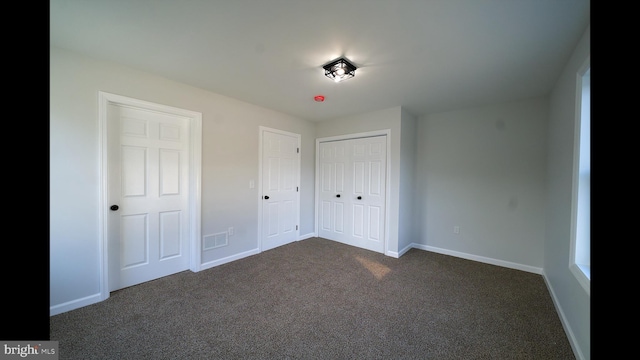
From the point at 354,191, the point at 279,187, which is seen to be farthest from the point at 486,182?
the point at 279,187

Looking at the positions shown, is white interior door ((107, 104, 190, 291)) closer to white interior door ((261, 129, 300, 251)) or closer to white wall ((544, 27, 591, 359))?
white interior door ((261, 129, 300, 251))

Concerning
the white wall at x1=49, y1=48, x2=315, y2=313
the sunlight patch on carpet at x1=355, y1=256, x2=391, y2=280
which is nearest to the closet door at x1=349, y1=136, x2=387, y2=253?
the sunlight patch on carpet at x1=355, y1=256, x2=391, y2=280

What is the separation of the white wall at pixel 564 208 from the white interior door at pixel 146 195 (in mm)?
3604

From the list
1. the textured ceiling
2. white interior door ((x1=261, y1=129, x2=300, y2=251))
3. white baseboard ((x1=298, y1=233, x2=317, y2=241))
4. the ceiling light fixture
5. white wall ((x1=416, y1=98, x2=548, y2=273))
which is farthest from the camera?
white baseboard ((x1=298, y1=233, x2=317, y2=241))

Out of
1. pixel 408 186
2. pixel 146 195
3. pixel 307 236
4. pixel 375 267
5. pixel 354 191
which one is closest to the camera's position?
pixel 146 195

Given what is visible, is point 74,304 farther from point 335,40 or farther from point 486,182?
point 486,182

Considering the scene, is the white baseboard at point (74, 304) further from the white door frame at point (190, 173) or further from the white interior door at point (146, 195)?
the white interior door at point (146, 195)

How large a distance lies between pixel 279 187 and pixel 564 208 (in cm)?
334

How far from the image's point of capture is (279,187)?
3.92m

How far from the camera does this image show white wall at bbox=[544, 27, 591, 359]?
1.65m

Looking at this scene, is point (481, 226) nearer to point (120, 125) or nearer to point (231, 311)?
point (231, 311)

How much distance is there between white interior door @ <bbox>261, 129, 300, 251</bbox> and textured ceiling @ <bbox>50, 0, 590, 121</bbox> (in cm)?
116
